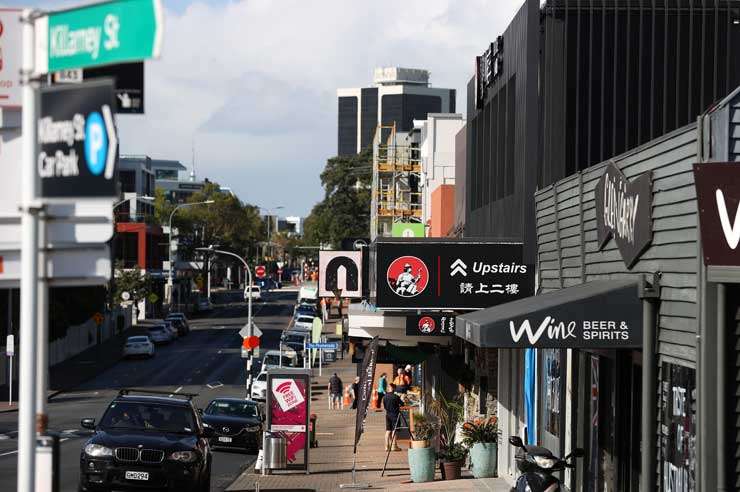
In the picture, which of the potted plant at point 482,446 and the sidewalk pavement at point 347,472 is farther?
the potted plant at point 482,446

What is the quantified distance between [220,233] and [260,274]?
59.6 m

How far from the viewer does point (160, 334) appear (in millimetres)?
77875

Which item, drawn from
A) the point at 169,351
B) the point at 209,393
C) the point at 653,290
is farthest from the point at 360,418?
the point at 169,351

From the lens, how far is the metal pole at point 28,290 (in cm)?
702

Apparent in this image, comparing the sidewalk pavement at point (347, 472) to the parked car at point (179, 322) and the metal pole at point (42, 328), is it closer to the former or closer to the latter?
the metal pole at point (42, 328)

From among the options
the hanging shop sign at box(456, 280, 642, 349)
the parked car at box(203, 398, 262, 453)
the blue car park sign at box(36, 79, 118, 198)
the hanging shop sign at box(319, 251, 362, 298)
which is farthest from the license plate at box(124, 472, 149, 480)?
the hanging shop sign at box(319, 251, 362, 298)

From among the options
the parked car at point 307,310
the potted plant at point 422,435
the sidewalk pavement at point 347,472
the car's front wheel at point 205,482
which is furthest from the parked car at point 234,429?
the parked car at point 307,310

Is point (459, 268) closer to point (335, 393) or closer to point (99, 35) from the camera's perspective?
point (99, 35)

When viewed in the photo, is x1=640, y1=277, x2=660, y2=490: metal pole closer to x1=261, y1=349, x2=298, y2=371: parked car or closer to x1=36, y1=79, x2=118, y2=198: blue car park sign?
x1=36, y1=79, x2=118, y2=198: blue car park sign

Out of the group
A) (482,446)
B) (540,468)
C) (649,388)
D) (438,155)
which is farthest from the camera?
(438,155)

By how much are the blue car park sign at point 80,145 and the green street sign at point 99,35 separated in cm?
14

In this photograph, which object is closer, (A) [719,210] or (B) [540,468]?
(A) [719,210]

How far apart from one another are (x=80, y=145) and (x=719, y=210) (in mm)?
4794

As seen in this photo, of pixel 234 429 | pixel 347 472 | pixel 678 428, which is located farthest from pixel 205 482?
pixel 234 429
